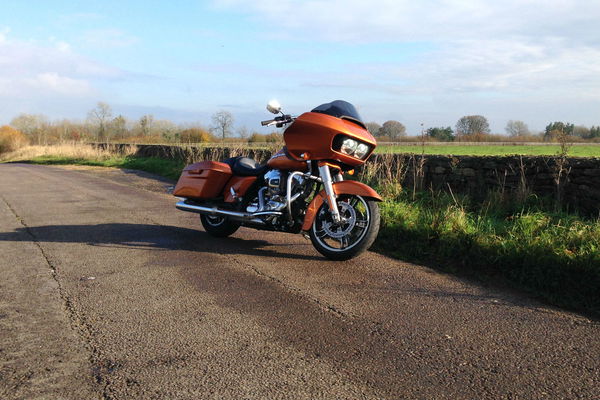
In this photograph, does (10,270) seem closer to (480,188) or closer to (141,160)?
(480,188)

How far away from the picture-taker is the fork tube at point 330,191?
557 centimetres

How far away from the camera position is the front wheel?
5488mm

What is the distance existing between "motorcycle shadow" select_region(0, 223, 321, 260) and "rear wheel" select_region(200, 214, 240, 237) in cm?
10

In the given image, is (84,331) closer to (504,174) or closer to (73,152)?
(504,174)

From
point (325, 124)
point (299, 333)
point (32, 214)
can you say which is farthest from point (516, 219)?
point (32, 214)

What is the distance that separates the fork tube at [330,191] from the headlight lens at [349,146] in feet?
0.92

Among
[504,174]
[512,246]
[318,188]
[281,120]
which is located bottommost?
[512,246]

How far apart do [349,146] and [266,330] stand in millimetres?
2633

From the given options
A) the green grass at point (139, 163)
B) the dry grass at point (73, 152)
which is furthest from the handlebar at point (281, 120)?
the dry grass at point (73, 152)

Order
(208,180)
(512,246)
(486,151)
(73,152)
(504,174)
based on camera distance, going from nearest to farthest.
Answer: (512,246), (208,180), (504,174), (73,152), (486,151)

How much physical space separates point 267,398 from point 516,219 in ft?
16.5

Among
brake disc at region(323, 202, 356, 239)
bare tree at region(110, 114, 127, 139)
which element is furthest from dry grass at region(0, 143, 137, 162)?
brake disc at region(323, 202, 356, 239)

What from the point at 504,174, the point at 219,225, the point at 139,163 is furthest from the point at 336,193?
the point at 139,163

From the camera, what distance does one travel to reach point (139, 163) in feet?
71.9
